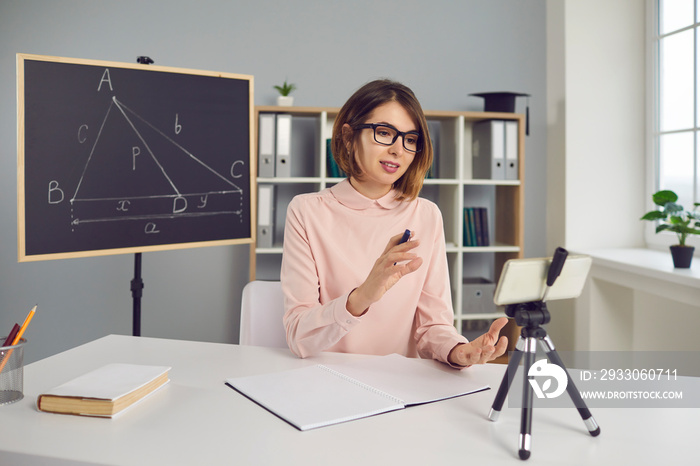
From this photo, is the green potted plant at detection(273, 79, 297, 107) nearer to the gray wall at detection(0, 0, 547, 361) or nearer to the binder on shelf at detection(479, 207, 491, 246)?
the gray wall at detection(0, 0, 547, 361)

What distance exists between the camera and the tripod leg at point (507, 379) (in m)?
0.78

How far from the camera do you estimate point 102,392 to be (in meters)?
0.92

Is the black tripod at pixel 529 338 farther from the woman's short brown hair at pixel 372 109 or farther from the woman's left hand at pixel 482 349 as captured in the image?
the woman's short brown hair at pixel 372 109

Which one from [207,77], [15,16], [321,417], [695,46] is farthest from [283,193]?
[321,417]

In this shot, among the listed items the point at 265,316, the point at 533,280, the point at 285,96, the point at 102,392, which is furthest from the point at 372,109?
the point at 285,96

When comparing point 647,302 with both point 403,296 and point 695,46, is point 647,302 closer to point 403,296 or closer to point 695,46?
point 695,46

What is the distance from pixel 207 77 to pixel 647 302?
2.36 meters

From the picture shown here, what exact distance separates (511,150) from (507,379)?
2.36 m

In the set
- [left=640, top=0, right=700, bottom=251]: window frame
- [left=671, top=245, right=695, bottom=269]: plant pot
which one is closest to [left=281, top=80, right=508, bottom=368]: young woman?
[left=671, top=245, right=695, bottom=269]: plant pot

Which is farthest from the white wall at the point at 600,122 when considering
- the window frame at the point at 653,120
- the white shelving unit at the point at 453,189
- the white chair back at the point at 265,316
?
the white chair back at the point at 265,316

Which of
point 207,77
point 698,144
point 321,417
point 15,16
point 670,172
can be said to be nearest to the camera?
point 321,417

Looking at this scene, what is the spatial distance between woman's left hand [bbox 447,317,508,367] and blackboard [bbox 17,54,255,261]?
4.18 ft

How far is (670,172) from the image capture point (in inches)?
114

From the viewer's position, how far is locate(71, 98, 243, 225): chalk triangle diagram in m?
1.87
